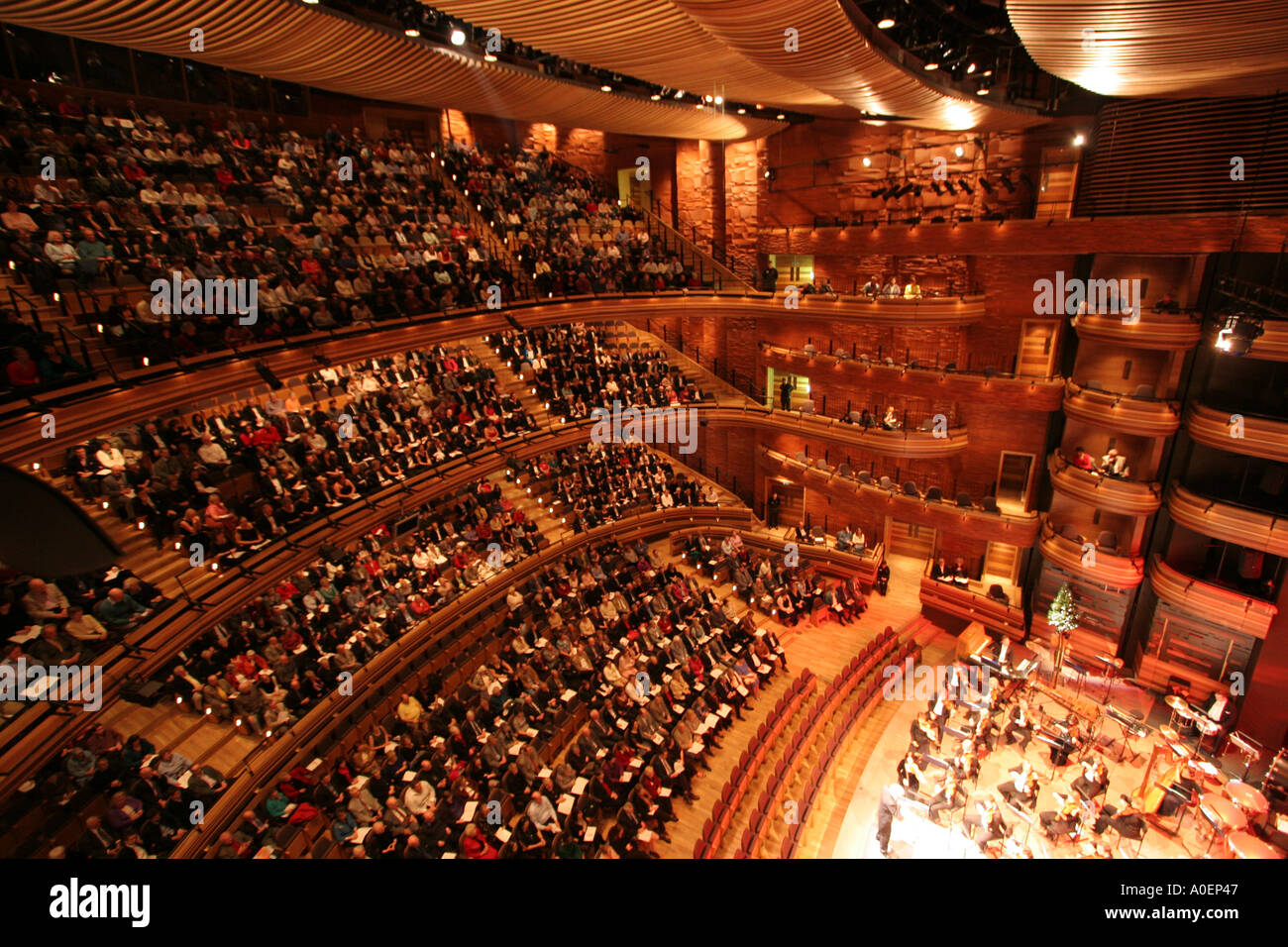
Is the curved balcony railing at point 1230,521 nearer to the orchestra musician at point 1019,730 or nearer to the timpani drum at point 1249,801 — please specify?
the timpani drum at point 1249,801

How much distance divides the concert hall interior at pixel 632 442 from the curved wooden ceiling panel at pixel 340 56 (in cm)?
12

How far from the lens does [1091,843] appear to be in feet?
30.9

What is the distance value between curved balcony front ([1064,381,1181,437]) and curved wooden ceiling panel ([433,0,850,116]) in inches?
330

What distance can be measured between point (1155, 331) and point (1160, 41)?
6.79 m

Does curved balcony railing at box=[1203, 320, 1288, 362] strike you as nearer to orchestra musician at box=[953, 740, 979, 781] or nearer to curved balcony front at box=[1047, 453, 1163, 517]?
curved balcony front at box=[1047, 453, 1163, 517]

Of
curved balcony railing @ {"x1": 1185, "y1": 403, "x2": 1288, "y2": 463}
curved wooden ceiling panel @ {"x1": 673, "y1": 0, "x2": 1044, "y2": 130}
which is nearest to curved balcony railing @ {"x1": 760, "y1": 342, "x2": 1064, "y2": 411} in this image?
curved balcony railing @ {"x1": 1185, "y1": 403, "x2": 1288, "y2": 463}

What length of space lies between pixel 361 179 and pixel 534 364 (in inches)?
227

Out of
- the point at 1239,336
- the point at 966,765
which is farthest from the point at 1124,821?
the point at 1239,336

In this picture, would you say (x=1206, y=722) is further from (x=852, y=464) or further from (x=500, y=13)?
(x=500, y=13)

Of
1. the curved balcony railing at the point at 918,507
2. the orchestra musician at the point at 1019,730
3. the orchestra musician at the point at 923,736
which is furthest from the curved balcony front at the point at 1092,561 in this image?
the orchestra musician at the point at 923,736

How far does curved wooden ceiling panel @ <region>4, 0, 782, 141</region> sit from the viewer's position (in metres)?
8.93

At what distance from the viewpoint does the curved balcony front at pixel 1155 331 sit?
41.1ft
